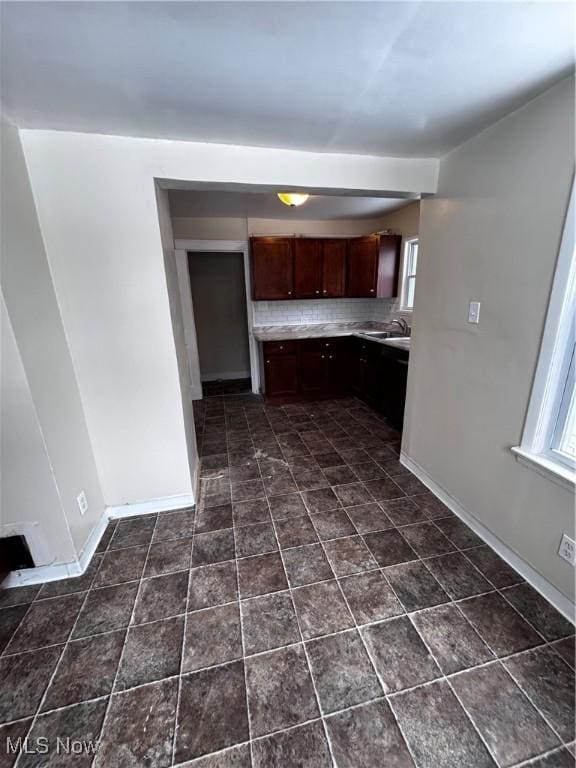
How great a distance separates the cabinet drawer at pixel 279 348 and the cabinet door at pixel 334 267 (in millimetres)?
919

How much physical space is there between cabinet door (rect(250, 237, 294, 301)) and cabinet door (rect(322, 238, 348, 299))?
0.46 metres

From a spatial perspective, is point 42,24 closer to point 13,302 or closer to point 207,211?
point 13,302

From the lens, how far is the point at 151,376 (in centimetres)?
197

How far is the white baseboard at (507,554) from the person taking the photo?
4.72ft

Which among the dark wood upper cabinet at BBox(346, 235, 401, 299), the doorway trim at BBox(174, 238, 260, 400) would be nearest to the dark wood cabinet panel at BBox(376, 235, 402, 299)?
the dark wood upper cabinet at BBox(346, 235, 401, 299)

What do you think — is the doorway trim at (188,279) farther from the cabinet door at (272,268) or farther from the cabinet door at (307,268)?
the cabinet door at (307,268)

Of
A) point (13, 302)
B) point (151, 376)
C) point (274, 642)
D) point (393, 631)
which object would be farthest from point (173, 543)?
point (13, 302)

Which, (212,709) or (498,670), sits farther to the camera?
(498,670)

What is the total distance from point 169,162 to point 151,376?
1.22 metres

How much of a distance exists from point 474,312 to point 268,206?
9.22 feet

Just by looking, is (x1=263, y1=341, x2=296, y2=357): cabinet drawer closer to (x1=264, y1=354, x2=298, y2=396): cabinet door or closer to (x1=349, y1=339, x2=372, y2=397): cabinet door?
(x1=264, y1=354, x2=298, y2=396): cabinet door

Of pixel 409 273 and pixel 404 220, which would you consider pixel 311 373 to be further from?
pixel 404 220

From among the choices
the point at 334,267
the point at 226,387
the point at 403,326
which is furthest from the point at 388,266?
the point at 226,387

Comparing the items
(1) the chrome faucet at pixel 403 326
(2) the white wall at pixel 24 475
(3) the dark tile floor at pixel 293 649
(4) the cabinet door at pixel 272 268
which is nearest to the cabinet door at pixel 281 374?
(4) the cabinet door at pixel 272 268
